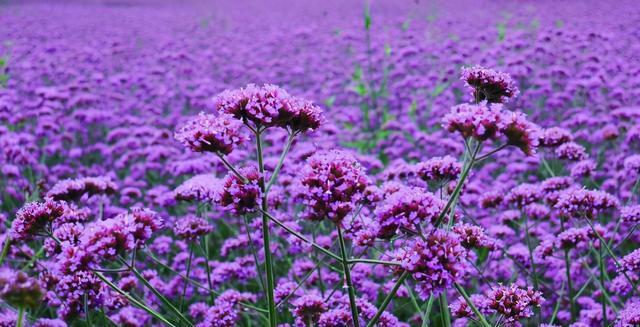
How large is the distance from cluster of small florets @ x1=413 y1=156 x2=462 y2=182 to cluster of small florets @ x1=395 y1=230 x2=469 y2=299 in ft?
3.08

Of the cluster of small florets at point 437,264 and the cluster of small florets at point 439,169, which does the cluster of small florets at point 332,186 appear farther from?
the cluster of small florets at point 439,169

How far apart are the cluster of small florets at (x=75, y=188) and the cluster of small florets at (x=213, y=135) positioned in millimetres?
1291

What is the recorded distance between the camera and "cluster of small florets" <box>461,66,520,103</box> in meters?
1.96

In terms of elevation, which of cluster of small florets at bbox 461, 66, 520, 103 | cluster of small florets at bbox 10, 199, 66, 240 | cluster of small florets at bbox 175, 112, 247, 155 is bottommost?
cluster of small florets at bbox 10, 199, 66, 240

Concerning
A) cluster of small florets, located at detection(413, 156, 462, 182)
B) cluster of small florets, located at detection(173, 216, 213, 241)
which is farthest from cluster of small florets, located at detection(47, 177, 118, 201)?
cluster of small florets, located at detection(413, 156, 462, 182)

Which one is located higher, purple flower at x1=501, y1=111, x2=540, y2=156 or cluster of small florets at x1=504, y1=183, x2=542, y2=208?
purple flower at x1=501, y1=111, x2=540, y2=156

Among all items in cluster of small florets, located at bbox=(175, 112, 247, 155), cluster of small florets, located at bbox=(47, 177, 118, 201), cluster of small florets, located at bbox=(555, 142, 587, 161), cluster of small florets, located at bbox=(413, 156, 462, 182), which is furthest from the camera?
cluster of small florets, located at bbox=(555, 142, 587, 161)

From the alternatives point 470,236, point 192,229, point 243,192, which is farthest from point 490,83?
point 192,229

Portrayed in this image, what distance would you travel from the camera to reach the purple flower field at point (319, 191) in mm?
1705

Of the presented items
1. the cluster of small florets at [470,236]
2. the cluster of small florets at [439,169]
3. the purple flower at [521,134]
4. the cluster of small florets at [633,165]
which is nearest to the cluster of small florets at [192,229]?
the cluster of small florets at [439,169]

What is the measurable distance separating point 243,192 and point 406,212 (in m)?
0.47

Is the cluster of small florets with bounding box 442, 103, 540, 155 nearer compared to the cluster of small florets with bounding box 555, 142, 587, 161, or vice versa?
the cluster of small florets with bounding box 442, 103, 540, 155

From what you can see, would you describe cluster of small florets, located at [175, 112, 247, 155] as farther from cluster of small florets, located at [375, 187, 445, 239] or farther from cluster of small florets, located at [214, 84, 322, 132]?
cluster of small florets, located at [375, 187, 445, 239]

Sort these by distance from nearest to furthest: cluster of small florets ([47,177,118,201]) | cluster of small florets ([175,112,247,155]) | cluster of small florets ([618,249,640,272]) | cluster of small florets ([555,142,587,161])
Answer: cluster of small florets ([175,112,247,155]) → cluster of small florets ([618,249,640,272]) → cluster of small florets ([47,177,118,201]) → cluster of small florets ([555,142,587,161])
